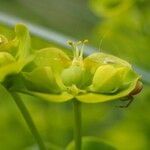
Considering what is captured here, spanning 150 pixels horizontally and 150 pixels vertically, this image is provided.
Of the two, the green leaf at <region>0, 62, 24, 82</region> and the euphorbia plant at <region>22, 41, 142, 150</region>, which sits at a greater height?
the green leaf at <region>0, 62, 24, 82</region>

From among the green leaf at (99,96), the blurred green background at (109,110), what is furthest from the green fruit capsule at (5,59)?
the blurred green background at (109,110)

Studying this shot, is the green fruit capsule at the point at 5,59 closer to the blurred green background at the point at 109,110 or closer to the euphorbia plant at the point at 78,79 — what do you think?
the euphorbia plant at the point at 78,79

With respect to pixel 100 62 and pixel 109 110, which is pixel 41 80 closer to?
pixel 100 62

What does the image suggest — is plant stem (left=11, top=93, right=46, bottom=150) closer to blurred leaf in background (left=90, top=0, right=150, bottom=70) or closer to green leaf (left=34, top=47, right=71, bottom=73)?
green leaf (left=34, top=47, right=71, bottom=73)

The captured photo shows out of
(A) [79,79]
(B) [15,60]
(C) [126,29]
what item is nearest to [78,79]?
(A) [79,79]

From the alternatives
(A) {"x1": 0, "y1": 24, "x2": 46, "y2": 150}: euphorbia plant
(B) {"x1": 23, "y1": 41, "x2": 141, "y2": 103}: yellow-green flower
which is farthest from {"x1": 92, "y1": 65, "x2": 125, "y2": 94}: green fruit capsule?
(A) {"x1": 0, "y1": 24, "x2": 46, "y2": 150}: euphorbia plant

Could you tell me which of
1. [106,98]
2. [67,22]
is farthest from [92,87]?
[67,22]
